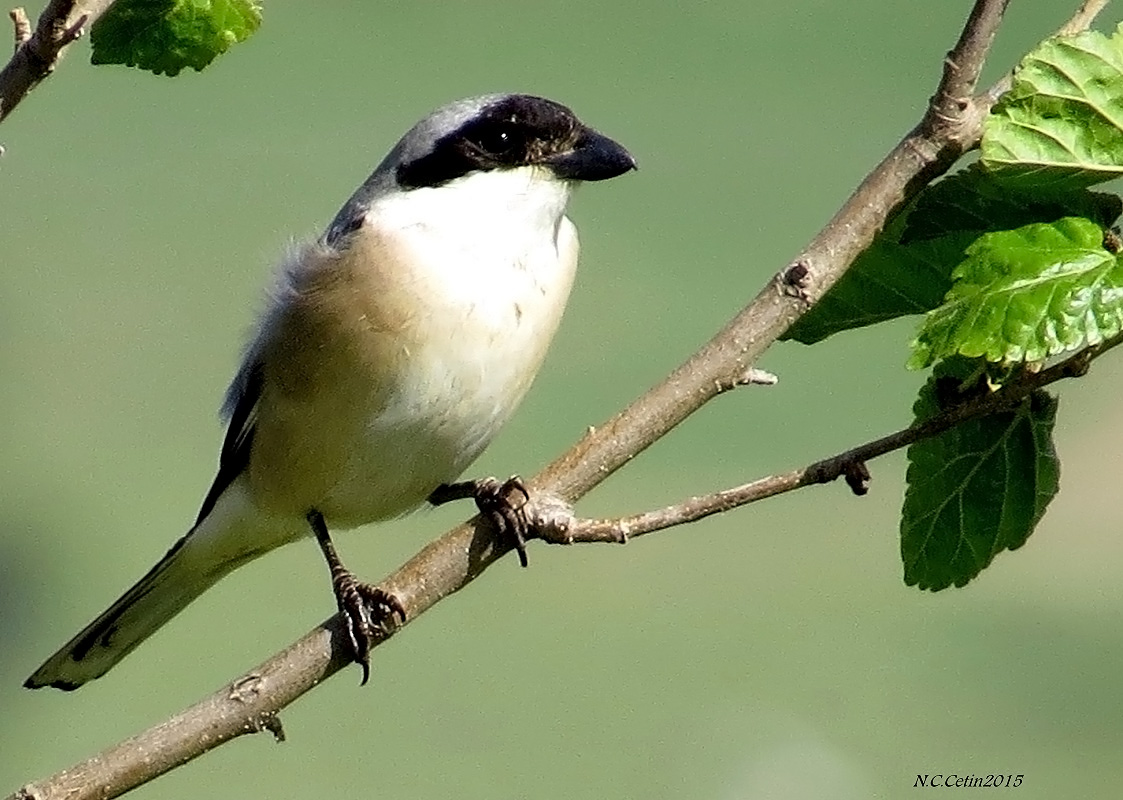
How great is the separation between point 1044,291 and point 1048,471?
37 centimetres

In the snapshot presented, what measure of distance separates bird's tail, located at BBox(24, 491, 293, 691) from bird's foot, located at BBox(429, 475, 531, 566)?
409 mm

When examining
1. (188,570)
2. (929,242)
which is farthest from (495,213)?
(929,242)

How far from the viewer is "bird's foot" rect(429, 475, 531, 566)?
1.94 meters

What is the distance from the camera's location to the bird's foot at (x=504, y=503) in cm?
194

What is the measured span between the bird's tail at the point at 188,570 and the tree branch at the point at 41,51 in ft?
5.03

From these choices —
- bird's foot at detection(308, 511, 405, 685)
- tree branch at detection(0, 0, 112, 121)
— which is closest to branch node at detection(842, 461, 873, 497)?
bird's foot at detection(308, 511, 405, 685)

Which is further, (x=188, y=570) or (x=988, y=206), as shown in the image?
(x=188, y=570)

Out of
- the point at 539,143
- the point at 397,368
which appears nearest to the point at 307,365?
the point at 397,368

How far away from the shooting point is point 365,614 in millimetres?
2188

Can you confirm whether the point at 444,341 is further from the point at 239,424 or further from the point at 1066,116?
the point at 1066,116

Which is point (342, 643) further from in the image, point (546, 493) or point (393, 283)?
point (393, 283)

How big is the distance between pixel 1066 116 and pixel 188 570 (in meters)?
1.85

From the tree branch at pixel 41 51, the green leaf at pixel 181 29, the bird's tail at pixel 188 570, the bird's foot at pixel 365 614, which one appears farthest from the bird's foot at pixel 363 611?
the tree branch at pixel 41 51

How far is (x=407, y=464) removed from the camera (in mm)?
2643
